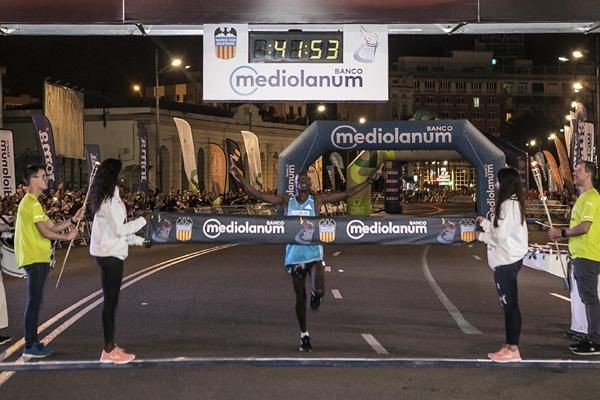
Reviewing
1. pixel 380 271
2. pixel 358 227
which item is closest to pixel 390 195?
pixel 380 271

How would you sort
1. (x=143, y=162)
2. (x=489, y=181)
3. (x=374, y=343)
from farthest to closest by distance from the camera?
(x=143, y=162) < (x=489, y=181) < (x=374, y=343)

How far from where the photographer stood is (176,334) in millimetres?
10281

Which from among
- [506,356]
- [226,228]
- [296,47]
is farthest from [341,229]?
[506,356]

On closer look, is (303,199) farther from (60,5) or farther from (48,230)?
(60,5)

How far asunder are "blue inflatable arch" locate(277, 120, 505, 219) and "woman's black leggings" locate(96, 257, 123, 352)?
18.1m

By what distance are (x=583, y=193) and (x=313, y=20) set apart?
379 cm

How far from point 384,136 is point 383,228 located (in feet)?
55.1

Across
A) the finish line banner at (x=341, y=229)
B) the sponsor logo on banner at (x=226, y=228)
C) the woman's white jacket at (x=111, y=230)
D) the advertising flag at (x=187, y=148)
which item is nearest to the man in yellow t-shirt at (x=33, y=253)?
the woman's white jacket at (x=111, y=230)

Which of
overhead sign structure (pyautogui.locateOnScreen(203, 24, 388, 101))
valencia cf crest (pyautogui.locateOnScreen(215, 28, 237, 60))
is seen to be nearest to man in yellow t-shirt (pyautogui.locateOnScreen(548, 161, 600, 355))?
overhead sign structure (pyautogui.locateOnScreen(203, 24, 388, 101))

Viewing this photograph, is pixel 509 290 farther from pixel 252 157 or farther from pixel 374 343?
pixel 252 157

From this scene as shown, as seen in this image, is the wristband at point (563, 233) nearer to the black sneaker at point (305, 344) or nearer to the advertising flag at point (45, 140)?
the black sneaker at point (305, 344)

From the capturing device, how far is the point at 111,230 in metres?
8.38

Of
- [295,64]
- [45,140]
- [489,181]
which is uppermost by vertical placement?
[45,140]

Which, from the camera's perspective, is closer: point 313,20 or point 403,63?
point 313,20
